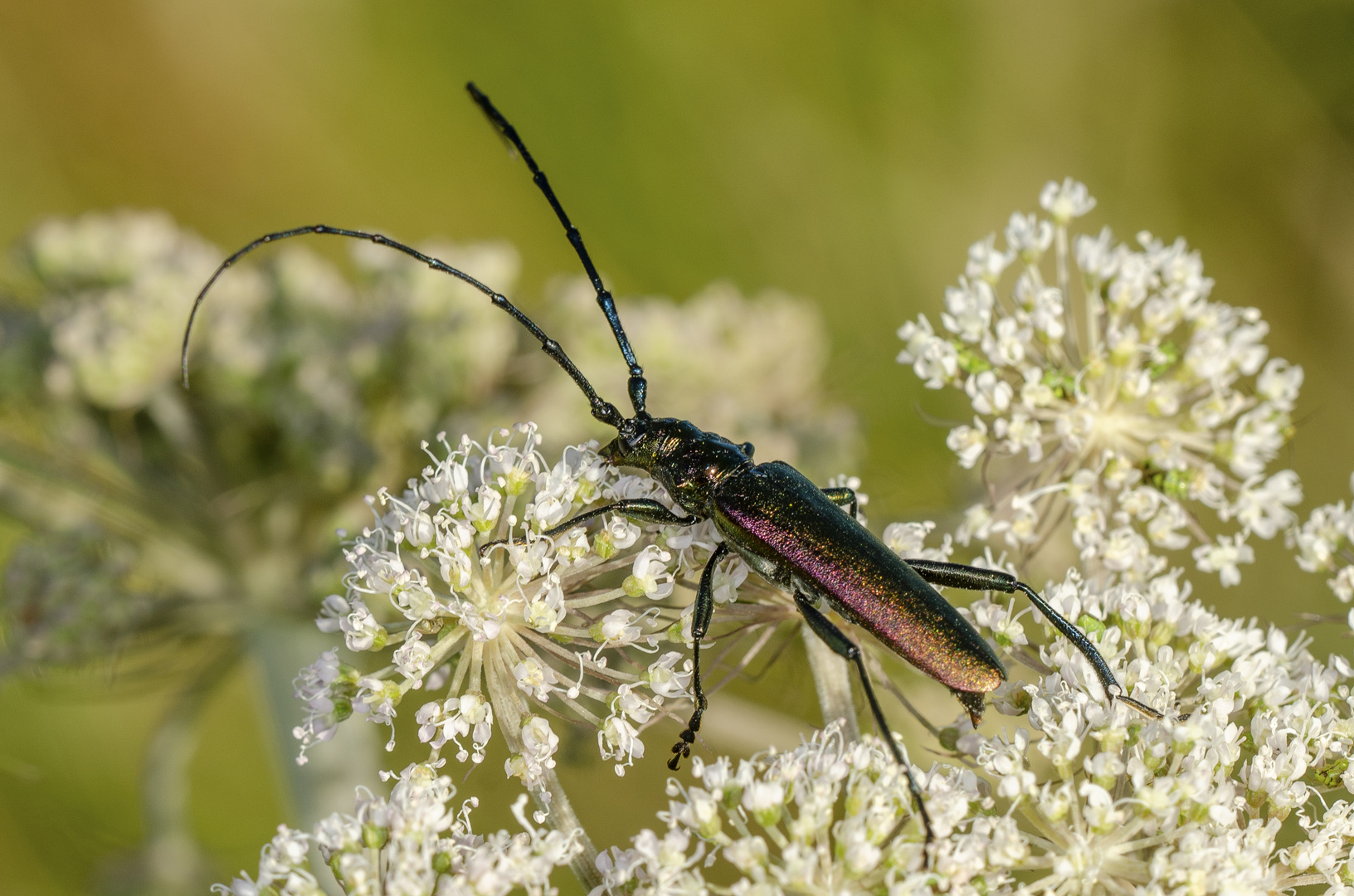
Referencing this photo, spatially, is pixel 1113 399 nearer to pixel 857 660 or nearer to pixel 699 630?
pixel 857 660

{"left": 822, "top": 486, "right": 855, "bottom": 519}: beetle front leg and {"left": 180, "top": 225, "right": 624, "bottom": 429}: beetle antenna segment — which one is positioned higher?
{"left": 180, "top": 225, "right": 624, "bottom": 429}: beetle antenna segment

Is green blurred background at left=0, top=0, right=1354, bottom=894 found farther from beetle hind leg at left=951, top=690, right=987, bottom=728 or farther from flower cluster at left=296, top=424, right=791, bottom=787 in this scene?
flower cluster at left=296, top=424, right=791, bottom=787

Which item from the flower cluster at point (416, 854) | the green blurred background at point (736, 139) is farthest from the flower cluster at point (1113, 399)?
the green blurred background at point (736, 139)

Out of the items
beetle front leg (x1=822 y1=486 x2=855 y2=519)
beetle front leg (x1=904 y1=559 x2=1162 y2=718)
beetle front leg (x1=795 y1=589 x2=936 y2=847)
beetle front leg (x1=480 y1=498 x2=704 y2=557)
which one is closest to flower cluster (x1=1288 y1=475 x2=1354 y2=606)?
beetle front leg (x1=904 y1=559 x2=1162 y2=718)

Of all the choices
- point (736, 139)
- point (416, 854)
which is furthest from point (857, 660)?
point (736, 139)

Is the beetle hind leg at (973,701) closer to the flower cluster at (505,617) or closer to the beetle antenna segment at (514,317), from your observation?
the flower cluster at (505,617)
